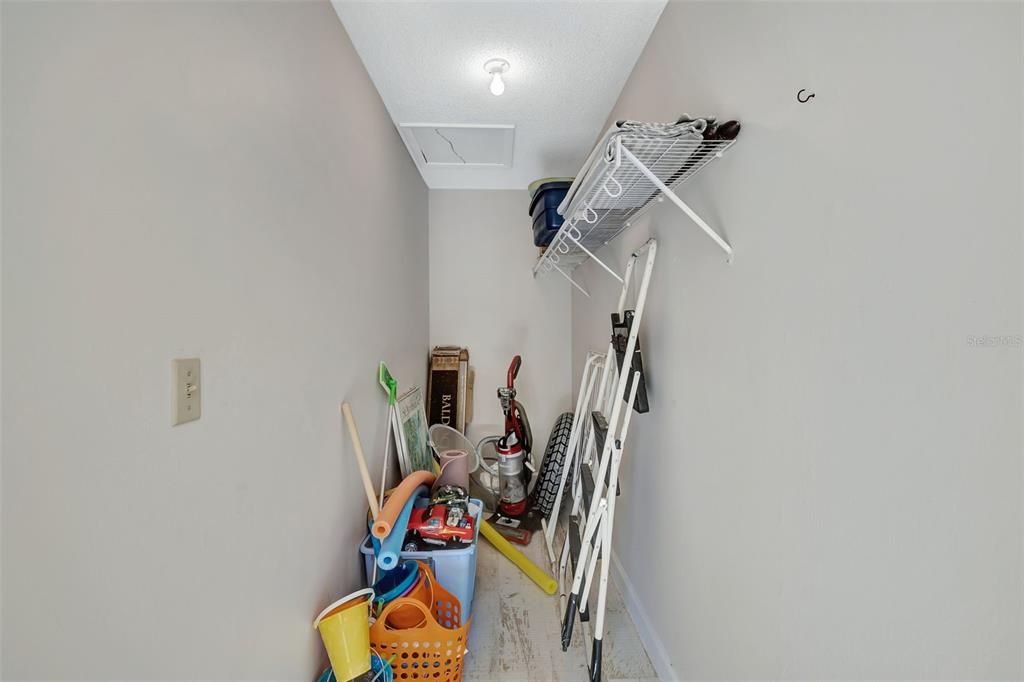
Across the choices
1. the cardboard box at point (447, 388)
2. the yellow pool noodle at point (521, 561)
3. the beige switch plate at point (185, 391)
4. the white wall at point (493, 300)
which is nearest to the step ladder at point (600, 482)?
the yellow pool noodle at point (521, 561)

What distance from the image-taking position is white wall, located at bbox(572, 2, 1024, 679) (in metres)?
0.54

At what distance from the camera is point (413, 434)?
7.98 feet

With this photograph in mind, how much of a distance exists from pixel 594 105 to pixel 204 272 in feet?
6.25

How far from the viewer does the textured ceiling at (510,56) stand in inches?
58.2

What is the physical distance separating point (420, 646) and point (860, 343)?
57.1 inches

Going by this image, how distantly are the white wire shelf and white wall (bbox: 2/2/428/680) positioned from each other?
34.4 inches

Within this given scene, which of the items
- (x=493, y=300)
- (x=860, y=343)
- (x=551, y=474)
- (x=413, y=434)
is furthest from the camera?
(x=493, y=300)

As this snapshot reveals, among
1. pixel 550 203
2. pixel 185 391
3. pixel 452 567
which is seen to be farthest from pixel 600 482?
pixel 550 203

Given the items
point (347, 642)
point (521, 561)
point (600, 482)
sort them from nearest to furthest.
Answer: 1. point (347, 642)
2. point (600, 482)
3. point (521, 561)

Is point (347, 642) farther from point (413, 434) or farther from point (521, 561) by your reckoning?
point (413, 434)

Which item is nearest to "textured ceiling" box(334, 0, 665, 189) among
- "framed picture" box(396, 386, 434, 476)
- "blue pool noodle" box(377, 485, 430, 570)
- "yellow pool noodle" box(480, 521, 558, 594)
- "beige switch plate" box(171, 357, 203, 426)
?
"beige switch plate" box(171, 357, 203, 426)

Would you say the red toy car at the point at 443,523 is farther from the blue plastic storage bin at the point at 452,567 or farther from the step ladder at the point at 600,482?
the step ladder at the point at 600,482

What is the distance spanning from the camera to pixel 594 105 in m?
2.10

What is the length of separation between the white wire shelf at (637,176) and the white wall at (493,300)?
1370mm
